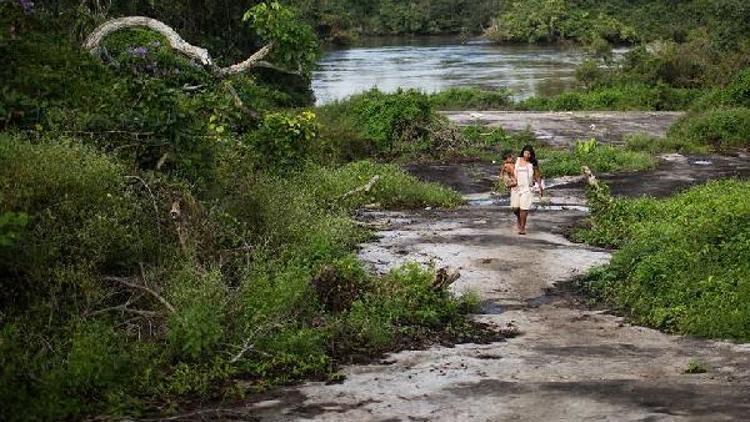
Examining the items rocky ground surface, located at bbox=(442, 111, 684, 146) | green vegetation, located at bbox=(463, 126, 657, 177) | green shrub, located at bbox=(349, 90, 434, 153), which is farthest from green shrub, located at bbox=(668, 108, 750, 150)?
green shrub, located at bbox=(349, 90, 434, 153)

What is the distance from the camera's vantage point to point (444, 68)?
60.9m

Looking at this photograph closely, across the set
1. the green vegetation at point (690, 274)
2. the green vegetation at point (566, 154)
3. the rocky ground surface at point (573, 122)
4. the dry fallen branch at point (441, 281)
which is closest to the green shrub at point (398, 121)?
the green vegetation at point (566, 154)

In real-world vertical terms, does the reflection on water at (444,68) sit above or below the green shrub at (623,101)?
above

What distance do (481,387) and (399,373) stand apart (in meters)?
0.83

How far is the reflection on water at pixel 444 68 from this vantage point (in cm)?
5178

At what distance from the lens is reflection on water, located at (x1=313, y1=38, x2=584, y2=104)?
170 feet

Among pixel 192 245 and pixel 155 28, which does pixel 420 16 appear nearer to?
pixel 155 28

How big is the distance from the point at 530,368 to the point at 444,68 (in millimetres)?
53668

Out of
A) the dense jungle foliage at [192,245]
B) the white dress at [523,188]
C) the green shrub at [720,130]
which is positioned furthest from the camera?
the green shrub at [720,130]

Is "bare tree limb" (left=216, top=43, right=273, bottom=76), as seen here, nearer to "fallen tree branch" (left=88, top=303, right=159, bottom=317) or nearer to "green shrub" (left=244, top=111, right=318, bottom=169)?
"green shrub" (left=244, top=111, right=318, bottom=169)

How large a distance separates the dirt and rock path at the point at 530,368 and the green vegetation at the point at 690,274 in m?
0.36

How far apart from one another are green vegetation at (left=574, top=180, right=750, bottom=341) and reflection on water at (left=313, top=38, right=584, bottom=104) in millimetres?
33365

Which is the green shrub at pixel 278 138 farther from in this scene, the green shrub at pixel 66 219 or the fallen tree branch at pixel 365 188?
the green shrub at pixel 66 219

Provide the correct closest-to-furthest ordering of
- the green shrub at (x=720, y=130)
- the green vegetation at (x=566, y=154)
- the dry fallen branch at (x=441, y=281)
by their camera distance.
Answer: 1. the dry fallen branch at (x=441, y=281)
2. the green vegetation at (x=566, y=154)
3. the green shrub at (x=720, y=130)
